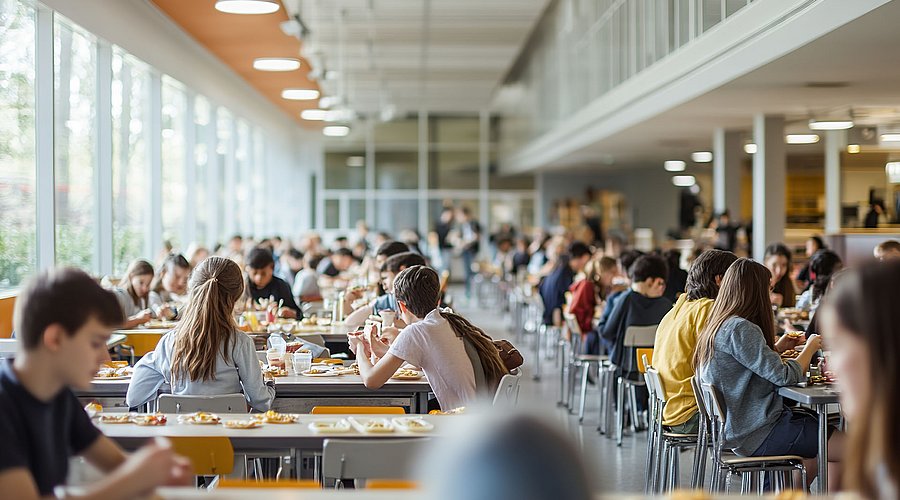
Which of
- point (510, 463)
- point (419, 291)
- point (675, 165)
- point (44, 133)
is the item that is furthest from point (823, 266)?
point (675, 165)

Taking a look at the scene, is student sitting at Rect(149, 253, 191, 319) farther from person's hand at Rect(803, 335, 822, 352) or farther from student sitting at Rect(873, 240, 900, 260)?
student sitting at Rect(873, 240, 900, 260)

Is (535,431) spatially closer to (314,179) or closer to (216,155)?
(216,155)

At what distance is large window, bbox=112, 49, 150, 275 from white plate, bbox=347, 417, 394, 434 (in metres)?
7.76

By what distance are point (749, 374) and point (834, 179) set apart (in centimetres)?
972

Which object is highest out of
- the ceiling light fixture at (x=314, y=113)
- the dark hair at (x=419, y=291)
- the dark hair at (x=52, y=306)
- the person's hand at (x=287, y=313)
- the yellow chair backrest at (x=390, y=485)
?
the ceiling light fixture at (x=314, y=113)

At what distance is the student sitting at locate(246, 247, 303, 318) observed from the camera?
25.5 feet

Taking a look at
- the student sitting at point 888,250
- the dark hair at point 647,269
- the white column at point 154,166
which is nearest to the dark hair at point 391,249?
the dark hair at point 647,269

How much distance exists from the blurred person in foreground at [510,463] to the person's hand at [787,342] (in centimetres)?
404

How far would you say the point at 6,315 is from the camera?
7.48 m

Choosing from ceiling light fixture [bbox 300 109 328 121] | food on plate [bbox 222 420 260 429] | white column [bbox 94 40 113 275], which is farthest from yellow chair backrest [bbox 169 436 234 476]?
ceiling light fixture [bbox 300 109 328 121]

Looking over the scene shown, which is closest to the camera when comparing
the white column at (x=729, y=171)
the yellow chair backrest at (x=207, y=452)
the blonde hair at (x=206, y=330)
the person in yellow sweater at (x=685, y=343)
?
the yellow chair backrest at (x=207, y=452)

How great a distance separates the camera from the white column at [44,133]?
834 cm

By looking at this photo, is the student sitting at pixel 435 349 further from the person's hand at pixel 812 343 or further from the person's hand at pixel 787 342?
the person's hand at pixel 787 342

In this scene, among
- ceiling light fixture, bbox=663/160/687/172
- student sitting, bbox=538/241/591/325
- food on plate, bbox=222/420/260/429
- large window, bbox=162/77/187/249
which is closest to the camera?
food on plate, bbox=222/420/260/429
